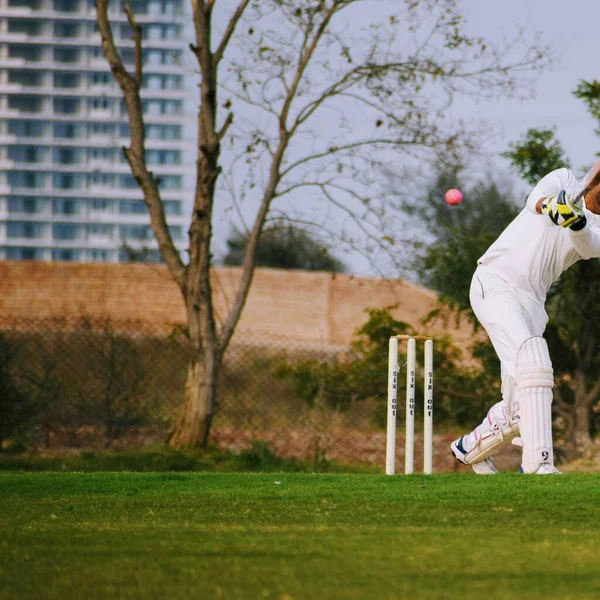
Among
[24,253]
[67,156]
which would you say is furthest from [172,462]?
[67,156]

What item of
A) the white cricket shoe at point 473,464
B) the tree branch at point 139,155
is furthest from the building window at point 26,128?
the white cricket shoe at point 473,464

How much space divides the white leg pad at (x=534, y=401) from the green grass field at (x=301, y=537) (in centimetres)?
34

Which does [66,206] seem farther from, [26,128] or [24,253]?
[26,128]

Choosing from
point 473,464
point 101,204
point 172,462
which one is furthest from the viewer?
point 101,204

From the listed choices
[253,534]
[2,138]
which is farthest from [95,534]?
[2,138]

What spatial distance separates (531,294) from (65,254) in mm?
73156

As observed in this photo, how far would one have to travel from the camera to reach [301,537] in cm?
562

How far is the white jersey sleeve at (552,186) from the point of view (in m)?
8.48

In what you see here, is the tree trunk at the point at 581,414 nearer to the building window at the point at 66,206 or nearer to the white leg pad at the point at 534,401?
the white leg pad at the point at 534,401

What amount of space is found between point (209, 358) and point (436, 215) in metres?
25.4

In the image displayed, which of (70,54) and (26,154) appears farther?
(70,54)

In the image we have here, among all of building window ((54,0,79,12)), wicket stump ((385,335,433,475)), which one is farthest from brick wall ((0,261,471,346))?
building window ((54,0,79,12))

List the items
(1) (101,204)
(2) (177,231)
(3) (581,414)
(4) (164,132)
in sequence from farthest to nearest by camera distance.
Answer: (4) (164,132) → (2) (177,231) → (1) (101,204) → (3) (581,414)

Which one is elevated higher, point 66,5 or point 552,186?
point 66,5
